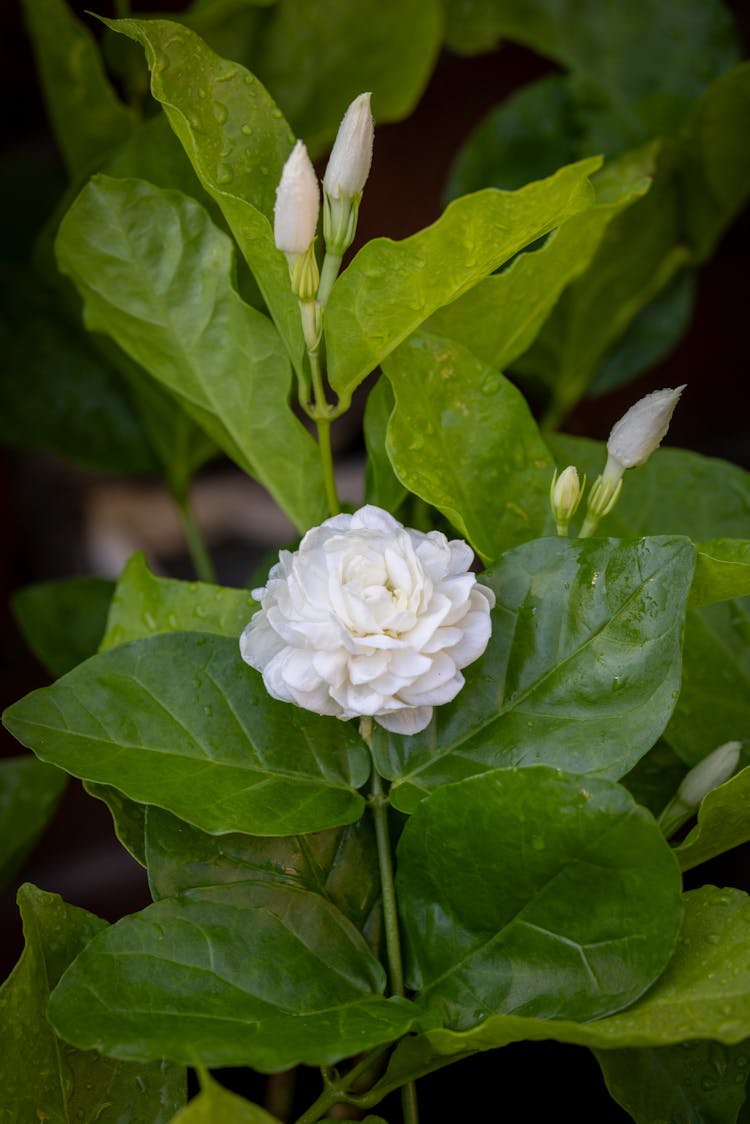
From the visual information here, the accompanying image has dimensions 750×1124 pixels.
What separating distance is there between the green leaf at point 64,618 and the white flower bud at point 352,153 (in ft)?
1.13

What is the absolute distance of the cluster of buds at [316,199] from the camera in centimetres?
40

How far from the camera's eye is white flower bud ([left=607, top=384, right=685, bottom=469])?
0.43 metres

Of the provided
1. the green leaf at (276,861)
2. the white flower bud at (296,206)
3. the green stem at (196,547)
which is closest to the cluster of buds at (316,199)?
the white flower bud at (296,206)

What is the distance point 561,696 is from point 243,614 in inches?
5.6

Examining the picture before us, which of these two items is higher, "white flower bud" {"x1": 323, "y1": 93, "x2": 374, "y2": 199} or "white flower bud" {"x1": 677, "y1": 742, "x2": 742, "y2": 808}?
"white flower bud" {"x1": 323, "y1": 93, "x2": 374, "y2": 199}

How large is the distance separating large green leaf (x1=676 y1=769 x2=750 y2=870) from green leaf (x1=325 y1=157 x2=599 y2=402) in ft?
0.67

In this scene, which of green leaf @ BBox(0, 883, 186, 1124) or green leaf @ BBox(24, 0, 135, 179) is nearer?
green leaf @ BBox(0, 883, 186, 1124)

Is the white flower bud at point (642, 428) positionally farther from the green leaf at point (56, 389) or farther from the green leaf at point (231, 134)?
the green leaf at point (56, 389)

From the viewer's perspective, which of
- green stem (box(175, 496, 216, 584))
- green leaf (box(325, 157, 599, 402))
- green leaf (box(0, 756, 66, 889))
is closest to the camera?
green leaf (box(325, 157, 599, 402))

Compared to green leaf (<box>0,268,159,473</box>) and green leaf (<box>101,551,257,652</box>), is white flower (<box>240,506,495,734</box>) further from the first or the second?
green leaf (<box>0,268,159,473</box>)

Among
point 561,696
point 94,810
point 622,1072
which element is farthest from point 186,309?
point 94,810

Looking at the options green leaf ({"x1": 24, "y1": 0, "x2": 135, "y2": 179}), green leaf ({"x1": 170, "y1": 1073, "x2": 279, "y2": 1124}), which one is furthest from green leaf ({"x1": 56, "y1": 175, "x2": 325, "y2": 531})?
green leaf ({"x1": 170, "y1": 1073, "x2": 279, "y2": 1124})

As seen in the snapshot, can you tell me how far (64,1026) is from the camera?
358 millimetres

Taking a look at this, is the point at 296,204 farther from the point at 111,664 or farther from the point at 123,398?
the point at 123,398
